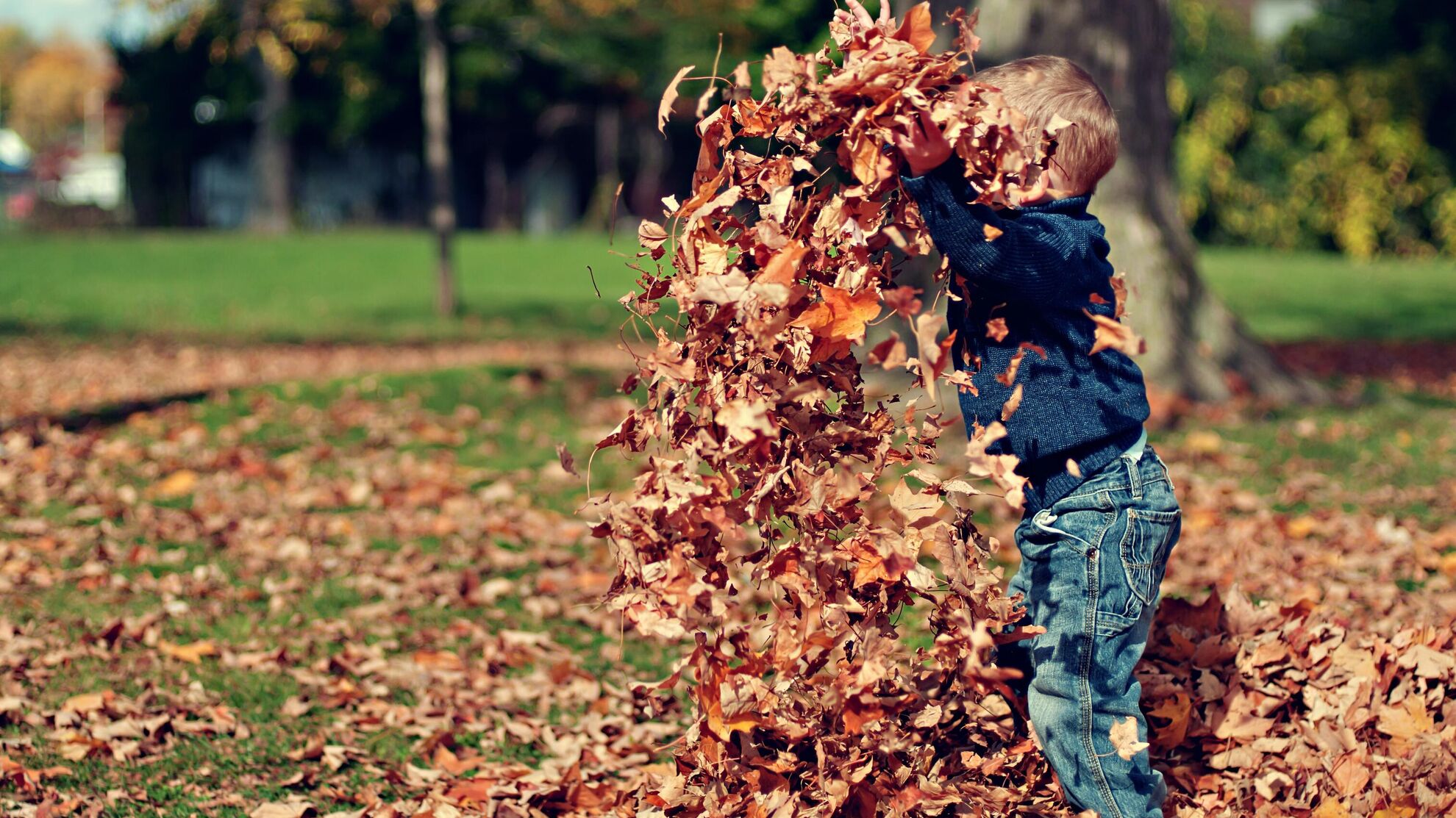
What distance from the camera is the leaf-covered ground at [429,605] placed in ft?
10.8

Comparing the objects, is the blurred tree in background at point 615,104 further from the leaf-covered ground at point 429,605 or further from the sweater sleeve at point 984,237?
the sweater sleeve at point 984,237

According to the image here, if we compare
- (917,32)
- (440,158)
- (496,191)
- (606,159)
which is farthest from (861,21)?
(496,191)

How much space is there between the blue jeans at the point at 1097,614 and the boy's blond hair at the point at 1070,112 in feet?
1.91

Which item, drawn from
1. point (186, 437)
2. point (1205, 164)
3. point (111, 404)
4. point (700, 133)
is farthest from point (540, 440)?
point (1205, 164)

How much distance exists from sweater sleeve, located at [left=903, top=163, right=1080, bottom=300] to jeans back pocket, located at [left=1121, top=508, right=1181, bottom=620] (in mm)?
515

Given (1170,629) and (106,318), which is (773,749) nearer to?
(1170,629)

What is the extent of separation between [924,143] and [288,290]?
16.8 meters

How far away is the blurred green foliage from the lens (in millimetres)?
23156

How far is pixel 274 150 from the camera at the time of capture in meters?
34.8

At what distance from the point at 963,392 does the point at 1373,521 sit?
12.8 feet

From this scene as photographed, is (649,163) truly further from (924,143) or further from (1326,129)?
(924,143)

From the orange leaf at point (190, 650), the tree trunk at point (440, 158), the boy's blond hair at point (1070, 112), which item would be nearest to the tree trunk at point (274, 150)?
the tree trunk at point (440, 158)

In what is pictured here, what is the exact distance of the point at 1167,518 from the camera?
102 inches

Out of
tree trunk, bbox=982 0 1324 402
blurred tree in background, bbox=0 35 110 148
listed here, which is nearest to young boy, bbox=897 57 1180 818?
tree trunk, bbox=982 0 1324 402
